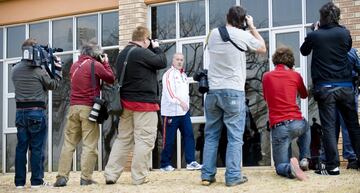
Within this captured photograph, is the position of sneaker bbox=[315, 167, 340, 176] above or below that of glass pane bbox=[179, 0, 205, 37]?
below

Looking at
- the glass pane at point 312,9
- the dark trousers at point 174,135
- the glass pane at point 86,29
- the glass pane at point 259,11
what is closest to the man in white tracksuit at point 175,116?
the dark trousers at point 174,135

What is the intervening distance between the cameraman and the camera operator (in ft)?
1.17

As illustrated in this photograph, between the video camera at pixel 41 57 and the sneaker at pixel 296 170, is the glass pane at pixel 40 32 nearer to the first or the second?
the video camera at pixel 41 57

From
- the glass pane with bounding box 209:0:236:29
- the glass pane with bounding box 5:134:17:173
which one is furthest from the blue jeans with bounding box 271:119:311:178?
the glass pane with bounding box 5:134:17:173

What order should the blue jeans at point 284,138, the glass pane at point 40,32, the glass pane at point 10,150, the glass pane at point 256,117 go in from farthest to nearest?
the glass pane at point 10,150
the glass pane at point 40,32
the glass pane at point 256,117
the blue jeans at point 284,138

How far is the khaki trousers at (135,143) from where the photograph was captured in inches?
339

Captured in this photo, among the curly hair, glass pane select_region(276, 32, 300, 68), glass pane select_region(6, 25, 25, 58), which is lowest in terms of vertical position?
the curly hair

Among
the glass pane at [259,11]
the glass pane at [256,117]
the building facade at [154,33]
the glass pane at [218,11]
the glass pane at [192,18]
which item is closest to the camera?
the building facade at [154,33]

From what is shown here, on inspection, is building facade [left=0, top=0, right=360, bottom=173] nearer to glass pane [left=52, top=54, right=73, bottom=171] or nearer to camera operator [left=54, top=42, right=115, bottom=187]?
glass pane [left=52, top=54, right=73, bottom=171]

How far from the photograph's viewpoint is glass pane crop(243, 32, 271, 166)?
12.0m

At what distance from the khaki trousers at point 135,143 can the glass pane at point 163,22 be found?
15.2 ft

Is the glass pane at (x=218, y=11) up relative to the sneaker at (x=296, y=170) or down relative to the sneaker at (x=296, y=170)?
up

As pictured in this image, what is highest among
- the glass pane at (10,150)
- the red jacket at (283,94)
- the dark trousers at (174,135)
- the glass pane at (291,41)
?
the glass pane at (291,41)

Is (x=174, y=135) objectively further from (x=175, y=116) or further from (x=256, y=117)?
(x=256, y=117)
